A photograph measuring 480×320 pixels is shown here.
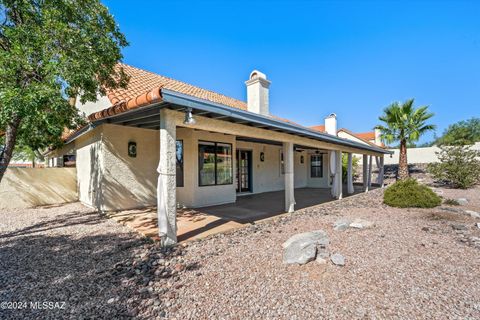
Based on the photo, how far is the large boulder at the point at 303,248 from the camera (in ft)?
13.6

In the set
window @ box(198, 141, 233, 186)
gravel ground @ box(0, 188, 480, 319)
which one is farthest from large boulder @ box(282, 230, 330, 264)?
window @ box(198, 141, 233, 186)

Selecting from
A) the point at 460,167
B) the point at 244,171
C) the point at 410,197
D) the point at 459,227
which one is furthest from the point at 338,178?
the point at 460,167

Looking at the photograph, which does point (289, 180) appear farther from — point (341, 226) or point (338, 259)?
point (338, 259)

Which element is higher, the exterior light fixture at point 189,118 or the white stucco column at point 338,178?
the exterior light fixture at point 189,118

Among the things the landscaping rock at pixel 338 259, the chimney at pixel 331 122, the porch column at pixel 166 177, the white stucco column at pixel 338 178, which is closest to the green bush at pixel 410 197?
the white stucco column at pixel 338 178

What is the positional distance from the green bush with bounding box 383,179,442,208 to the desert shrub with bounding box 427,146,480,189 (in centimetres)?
849

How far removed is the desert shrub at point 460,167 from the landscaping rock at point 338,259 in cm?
1724

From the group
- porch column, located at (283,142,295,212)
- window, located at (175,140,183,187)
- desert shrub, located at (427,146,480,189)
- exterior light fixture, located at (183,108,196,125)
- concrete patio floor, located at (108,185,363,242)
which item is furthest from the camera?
desert shrub, located at (427,146,480,189)

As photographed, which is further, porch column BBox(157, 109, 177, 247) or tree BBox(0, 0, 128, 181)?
porch column BBox(157, 109, 177, 247)

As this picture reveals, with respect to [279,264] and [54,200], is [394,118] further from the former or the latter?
[54,200]

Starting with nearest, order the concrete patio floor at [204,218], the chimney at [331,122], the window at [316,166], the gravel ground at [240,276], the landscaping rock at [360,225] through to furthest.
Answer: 1. the gravel ground at [240,276]
2. the concrete patio floor at [204,218]
3. the landscaping rock at [360,225]
4. the chimney at [331,122]
5. the window at [316,166]

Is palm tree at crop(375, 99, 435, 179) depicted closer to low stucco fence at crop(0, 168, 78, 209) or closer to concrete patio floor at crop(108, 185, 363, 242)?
concrete patio floor at crop(108, 185, 363, 242)

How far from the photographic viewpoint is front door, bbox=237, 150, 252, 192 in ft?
41.0

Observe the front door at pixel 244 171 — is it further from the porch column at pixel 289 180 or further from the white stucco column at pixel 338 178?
the white stucco column at pixel 338 178
